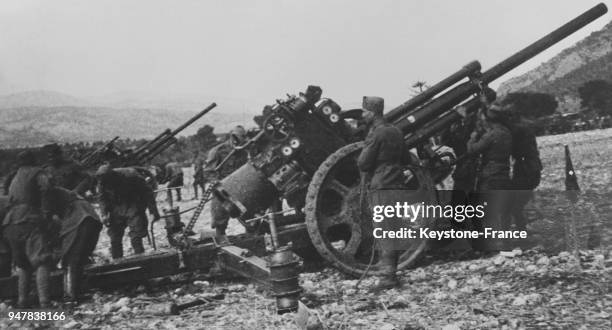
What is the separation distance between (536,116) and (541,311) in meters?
26.9

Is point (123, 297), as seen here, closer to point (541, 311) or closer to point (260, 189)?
point (260, 189)

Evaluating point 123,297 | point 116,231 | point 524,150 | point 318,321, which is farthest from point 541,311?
point 116,231

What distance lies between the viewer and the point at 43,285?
6168mm

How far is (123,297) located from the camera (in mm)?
6664

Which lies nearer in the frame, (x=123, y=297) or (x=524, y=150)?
(x=123, y=297)

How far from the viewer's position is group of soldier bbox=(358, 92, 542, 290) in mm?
5938

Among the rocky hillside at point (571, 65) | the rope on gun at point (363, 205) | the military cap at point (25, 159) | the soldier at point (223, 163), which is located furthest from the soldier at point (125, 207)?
the rocky hillside at point (571, 65)

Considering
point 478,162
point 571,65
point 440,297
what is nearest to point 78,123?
point 571,65

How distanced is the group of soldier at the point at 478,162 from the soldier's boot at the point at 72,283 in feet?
10.2

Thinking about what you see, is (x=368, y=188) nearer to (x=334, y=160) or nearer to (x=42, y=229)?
(x=334, y=160)

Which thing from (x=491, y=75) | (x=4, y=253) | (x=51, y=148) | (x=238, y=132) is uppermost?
(x=491, y=75)

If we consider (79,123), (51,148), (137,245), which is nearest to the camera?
(51,148)

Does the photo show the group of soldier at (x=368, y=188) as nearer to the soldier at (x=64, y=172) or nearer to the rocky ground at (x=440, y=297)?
the soldier at (x=64, y=172)

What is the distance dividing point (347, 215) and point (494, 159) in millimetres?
1938
